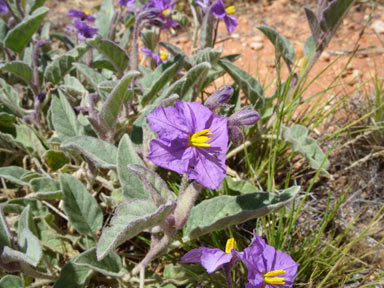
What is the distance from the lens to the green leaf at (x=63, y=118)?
2.07 meters

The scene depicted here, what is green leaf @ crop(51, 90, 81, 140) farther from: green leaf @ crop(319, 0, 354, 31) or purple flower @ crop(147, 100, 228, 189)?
green leaf @ crop(319, 0, 354, 31)

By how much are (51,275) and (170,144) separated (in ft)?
3.43

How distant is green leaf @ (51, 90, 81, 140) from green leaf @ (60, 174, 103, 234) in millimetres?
343

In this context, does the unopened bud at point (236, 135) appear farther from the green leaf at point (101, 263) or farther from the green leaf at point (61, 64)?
the green leaf at point (61, 64)

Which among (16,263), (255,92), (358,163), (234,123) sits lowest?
(358,163)

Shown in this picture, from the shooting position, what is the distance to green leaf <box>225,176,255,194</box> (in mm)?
1977

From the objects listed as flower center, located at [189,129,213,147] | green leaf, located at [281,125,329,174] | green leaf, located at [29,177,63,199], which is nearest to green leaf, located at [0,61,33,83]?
green leaf, located at [29,177,63,199]

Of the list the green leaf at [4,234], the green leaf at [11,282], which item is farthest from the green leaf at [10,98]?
the green leaf at [11,282]

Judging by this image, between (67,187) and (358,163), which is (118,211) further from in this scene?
(358,163)

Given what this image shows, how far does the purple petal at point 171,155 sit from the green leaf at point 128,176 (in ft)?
1.27

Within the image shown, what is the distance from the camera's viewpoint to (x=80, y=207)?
1833mm

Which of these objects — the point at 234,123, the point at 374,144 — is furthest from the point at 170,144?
the point at 374,144

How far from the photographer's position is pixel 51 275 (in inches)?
71.7

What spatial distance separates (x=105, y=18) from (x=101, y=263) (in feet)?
5.82
